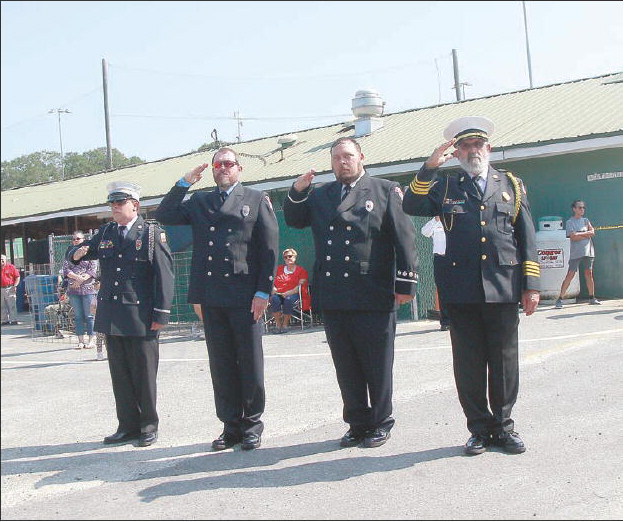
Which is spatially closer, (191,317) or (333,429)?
(333,429)

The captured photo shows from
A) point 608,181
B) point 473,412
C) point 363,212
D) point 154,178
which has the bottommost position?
point 473,412

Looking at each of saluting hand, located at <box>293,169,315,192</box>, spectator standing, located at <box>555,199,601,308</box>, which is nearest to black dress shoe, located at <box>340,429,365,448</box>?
saluting hand, located at <box>293,169,315,192</box>

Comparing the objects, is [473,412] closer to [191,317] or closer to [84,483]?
[84,483]

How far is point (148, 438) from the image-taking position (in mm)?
6152

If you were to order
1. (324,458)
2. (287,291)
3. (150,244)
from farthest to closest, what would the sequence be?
1. (287,291)
2. (150,244)
3. (324,458)

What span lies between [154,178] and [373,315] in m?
19.4

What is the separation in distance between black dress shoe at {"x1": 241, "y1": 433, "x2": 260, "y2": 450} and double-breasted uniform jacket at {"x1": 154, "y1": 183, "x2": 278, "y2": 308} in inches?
37.0

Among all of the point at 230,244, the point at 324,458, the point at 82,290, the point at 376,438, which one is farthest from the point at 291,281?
the point at 324,458

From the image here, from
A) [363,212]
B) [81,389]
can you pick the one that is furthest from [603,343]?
[81,389]

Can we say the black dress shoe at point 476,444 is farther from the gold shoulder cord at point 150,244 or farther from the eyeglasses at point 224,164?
the gold shoulder cord at point 150,244

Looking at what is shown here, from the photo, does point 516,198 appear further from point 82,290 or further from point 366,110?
point 366,110

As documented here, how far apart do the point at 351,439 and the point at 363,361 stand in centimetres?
55

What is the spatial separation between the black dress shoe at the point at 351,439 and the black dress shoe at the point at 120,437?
5.57 ft

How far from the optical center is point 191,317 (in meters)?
16.5
